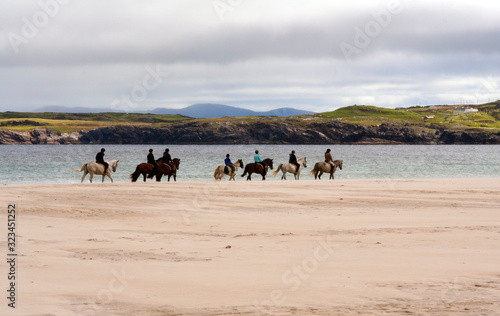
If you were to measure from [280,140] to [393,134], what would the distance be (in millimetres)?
42666

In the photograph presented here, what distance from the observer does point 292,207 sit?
838 inches

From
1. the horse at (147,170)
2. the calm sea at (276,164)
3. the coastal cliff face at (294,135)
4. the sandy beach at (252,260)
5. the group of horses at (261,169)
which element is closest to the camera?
the sandy beach at (252,260)

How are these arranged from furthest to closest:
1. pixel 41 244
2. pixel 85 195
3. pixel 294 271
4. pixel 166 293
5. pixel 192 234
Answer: pixel 85 195 < pixel 192 234 < pixel 41 244 < pixel 294 271 < pixel 166 293

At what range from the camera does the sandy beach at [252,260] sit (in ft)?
25.2

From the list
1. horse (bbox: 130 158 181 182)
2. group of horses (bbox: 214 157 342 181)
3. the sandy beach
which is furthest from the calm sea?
the sandy beach

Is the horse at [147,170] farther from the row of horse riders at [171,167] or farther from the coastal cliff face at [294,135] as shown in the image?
the coastal cliff face at [294,135]

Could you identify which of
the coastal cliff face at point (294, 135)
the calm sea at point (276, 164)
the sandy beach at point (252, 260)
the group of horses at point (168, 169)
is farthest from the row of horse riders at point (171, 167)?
the coastal cliff face at point (294, 135)

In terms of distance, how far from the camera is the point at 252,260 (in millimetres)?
10773

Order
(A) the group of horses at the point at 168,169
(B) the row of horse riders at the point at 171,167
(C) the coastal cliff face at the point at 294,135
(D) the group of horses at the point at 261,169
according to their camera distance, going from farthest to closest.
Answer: (C) the coastal cliff face at the point at 294,135
(D) the group of horses at the point at 261,169
(B) the row of horse riders at the point at 171,167
(A) the group of horses at the point at 168,169

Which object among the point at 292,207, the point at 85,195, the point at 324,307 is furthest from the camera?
the point at 85,195

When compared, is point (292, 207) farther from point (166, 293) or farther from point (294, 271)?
point (166, 293)

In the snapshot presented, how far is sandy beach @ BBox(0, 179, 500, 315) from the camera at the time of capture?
767 centimetres

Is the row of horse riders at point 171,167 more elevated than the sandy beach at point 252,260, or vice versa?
the row of horse riders at point 171,167

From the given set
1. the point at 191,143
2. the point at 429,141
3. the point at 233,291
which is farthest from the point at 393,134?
the point at 233,291
